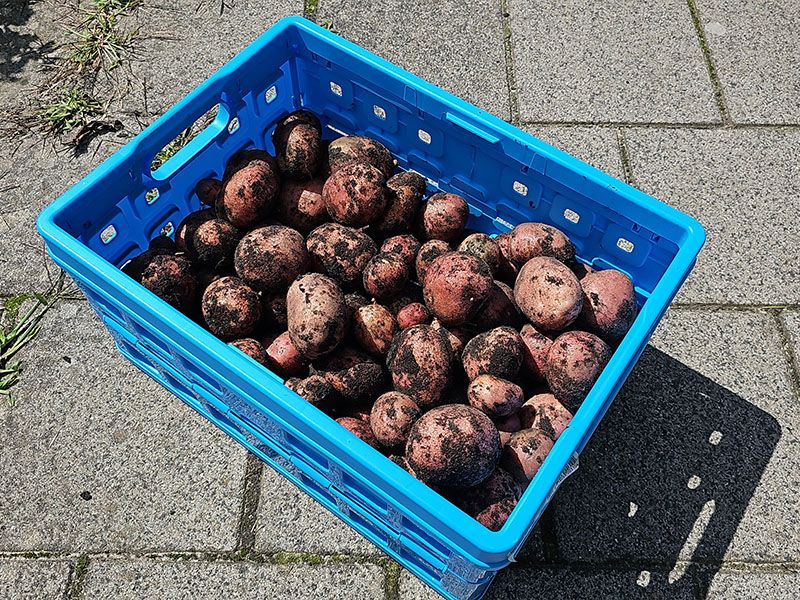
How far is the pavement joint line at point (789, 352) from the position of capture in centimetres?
267

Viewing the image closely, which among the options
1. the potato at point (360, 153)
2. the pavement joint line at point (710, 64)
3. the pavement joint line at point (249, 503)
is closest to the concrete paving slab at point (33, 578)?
the pavement joint line at point (249, 503)

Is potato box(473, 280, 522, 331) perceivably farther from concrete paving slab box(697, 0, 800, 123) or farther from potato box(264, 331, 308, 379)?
concrete paving slab box(697, 0, 800, 123)

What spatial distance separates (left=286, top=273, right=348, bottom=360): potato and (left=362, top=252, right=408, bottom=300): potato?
0.48 ft

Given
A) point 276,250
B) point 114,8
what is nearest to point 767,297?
point 276,250

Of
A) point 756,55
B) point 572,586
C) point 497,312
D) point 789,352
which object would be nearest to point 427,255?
point 497,312

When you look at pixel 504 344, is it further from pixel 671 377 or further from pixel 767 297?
pixel 767 297

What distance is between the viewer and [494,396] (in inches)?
80.7

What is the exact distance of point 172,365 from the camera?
225 cm

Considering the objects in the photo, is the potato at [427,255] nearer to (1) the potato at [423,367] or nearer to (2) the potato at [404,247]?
(2) the potato at [404,247]

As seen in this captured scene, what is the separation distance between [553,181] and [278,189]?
3.15 ft

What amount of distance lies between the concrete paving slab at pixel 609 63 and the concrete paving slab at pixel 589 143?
0.25 feet

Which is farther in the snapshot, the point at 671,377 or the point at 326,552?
the point at 671,377

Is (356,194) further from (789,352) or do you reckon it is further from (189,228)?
(789,352)

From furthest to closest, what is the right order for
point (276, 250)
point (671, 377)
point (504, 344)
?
point (671, 377), point (276, 250), point (504, 344)
